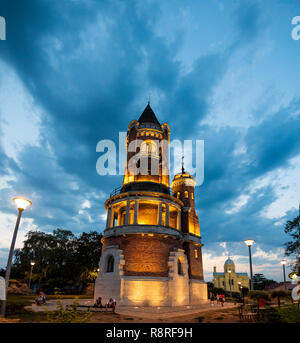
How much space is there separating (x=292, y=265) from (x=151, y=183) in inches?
833

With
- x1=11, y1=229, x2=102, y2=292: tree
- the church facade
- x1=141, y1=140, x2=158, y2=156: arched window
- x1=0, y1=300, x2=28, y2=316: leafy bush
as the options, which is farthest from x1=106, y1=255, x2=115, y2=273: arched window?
the church facade

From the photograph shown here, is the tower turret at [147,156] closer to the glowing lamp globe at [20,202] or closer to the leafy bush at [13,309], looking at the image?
the leafy bush at [13,309]

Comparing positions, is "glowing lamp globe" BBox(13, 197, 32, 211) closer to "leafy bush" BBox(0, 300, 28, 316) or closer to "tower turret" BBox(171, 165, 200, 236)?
"leafy bush" BBox(0, 300, 28, 316)

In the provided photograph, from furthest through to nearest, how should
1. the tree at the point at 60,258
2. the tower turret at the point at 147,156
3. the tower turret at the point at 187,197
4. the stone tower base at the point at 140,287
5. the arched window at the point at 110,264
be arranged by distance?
the tree at the point at 60,258 < the tower turret at the point at 187,197 < the tower turret at the point at 147,156 < the arched window at the point at 110,264 < the stone tower base at the point at 140,287

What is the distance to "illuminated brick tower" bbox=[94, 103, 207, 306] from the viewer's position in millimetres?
24781

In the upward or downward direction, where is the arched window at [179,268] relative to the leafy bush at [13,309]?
upward

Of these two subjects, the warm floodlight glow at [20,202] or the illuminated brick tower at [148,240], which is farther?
the illuminated brick tower at [148,240]

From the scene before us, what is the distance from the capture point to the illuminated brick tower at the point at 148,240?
81.3 feet

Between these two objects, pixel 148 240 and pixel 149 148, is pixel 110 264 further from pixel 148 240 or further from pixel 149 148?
pixel 149 148

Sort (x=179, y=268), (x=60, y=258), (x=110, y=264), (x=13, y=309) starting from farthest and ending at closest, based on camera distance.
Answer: (x=60, y=258)
(x=179, y=268)
(x=110, y=264)
(x=13, y=309)

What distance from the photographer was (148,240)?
2662 cm

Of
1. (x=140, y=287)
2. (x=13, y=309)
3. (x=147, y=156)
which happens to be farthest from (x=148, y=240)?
(x=13, y=309)

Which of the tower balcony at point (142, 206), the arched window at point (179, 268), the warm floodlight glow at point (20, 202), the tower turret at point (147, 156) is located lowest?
the arched window at point (179, 268)

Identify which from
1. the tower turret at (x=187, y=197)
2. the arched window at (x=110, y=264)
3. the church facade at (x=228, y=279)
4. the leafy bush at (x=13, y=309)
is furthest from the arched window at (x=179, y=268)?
the church facade at (x=228, y=279)
